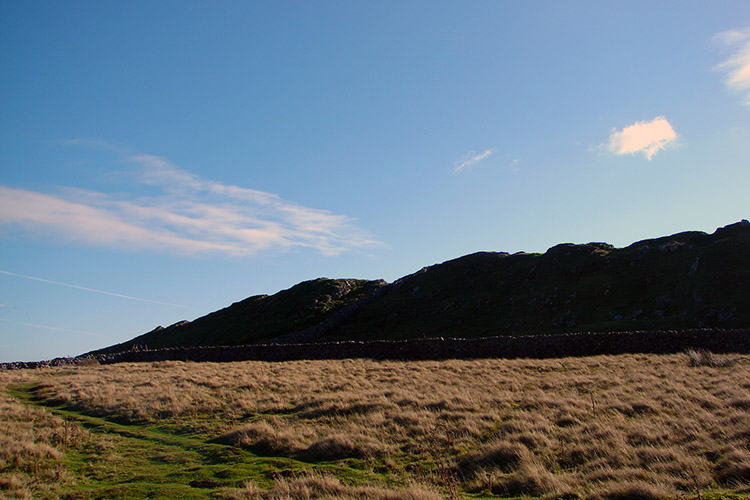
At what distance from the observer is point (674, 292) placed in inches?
1827

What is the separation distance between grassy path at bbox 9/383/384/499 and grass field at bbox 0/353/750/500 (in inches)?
2.0

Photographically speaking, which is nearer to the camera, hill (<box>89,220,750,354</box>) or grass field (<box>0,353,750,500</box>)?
grass field (<box>0,353,750,500</box>)

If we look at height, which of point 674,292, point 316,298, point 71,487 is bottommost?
point 71,487

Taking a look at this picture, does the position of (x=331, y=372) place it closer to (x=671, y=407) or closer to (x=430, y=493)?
(x=671, y=407)

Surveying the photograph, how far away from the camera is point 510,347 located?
32.6m

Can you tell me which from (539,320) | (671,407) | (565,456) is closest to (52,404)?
(565,456)

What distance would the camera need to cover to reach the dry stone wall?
91.2 ft

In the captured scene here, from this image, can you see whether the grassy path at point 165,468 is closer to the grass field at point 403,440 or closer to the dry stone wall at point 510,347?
the grass field at point 403,440

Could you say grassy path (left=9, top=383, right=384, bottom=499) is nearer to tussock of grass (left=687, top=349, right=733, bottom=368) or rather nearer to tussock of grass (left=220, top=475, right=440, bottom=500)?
tussock of grass (left=220, top=475, right=440, bottom=500)

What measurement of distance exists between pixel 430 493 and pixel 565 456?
4011mm

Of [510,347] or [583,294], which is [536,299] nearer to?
[583,294]

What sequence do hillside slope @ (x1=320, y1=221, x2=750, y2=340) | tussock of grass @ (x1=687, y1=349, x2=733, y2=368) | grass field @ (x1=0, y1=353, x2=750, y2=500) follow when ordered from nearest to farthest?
grass field @ (x1=0, y1=353, x2=750, y2=500) → tussock of grass @ (x1=687, y1=349, x2=733, y2=368) → hillside slope @ (x1=320, y1=221, x2=750, y2=340)

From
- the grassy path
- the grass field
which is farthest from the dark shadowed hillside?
the grassy path

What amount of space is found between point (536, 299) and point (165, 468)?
5274cm
